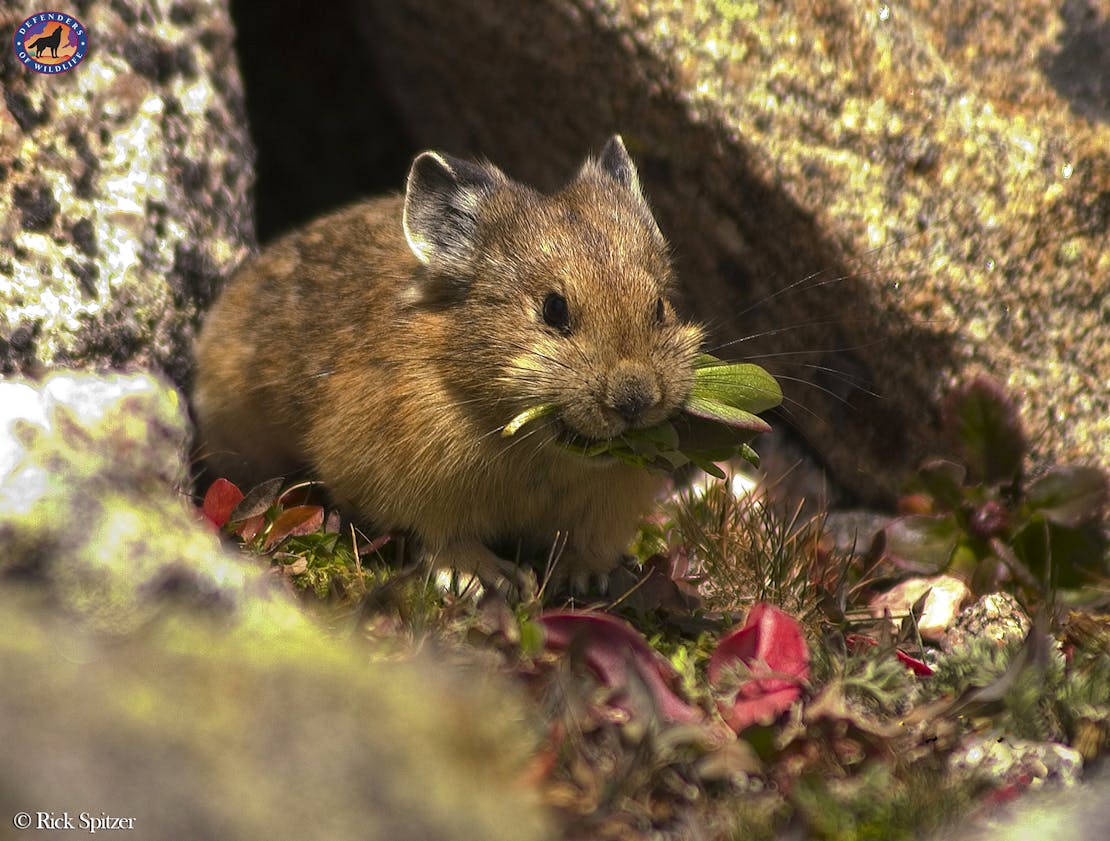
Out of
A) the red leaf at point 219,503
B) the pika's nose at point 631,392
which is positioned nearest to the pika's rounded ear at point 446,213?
the pika's nose at point 631,392

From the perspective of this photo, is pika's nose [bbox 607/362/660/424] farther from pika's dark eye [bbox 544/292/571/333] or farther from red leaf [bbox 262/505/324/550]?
red leaf [bbox 262/505/324/550]

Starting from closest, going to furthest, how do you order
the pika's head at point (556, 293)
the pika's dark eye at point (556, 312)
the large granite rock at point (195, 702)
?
the large granite rock at point (195, 702) < the pika's head at point (556, 293) < the pika's dark eye at point (556, 312)

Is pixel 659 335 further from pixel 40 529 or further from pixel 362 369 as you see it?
pixel 40 529

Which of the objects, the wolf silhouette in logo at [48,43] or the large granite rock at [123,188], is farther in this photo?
the wolf silhouette in logo at [48,43]

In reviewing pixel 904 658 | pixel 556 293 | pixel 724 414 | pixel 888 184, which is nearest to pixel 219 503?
pixel 556 293

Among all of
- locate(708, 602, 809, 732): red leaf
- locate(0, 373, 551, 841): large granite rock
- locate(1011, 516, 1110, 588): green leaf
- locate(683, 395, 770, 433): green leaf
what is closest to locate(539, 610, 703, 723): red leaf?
locate(708, 602, 809, 732): red leaf

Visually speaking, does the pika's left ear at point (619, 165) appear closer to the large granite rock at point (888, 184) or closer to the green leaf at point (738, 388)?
the large granite rock at point (888, 184)
